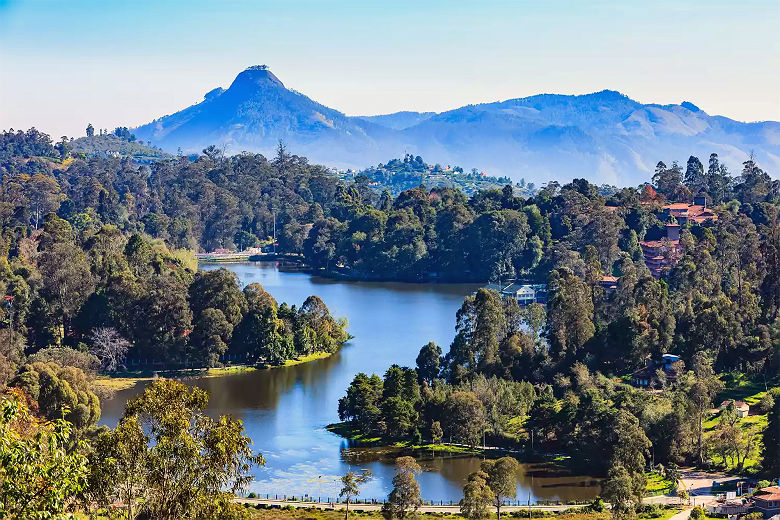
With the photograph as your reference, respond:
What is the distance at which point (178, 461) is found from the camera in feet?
42.3

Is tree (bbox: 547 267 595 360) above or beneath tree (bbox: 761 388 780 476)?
above

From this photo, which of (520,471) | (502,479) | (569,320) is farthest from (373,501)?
(569,320)

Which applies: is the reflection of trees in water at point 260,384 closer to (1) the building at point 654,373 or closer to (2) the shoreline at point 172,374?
(2) the shoreline at point 172,374

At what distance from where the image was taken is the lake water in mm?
27953

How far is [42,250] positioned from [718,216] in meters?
36.9

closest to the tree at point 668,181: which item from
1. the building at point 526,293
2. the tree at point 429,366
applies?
the building at point 526,293

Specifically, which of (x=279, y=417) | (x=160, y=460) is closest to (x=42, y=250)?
(x=279, y=417)

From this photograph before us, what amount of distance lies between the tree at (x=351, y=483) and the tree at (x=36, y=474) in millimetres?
15174

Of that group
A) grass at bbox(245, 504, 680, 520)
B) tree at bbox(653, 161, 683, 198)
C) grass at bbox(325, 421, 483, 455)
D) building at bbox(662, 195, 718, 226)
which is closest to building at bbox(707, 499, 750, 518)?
grass at bbox(245, 504, 680, 520)

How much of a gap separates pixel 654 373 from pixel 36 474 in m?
28.7

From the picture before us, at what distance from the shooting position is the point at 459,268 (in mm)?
68000

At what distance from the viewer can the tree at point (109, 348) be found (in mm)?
40281

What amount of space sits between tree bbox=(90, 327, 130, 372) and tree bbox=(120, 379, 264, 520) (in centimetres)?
2771

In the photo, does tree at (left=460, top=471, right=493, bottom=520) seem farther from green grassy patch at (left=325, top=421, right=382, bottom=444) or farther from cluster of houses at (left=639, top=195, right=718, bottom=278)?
cluster of houses at (left=639, top=195, right=718, bottom=278)
